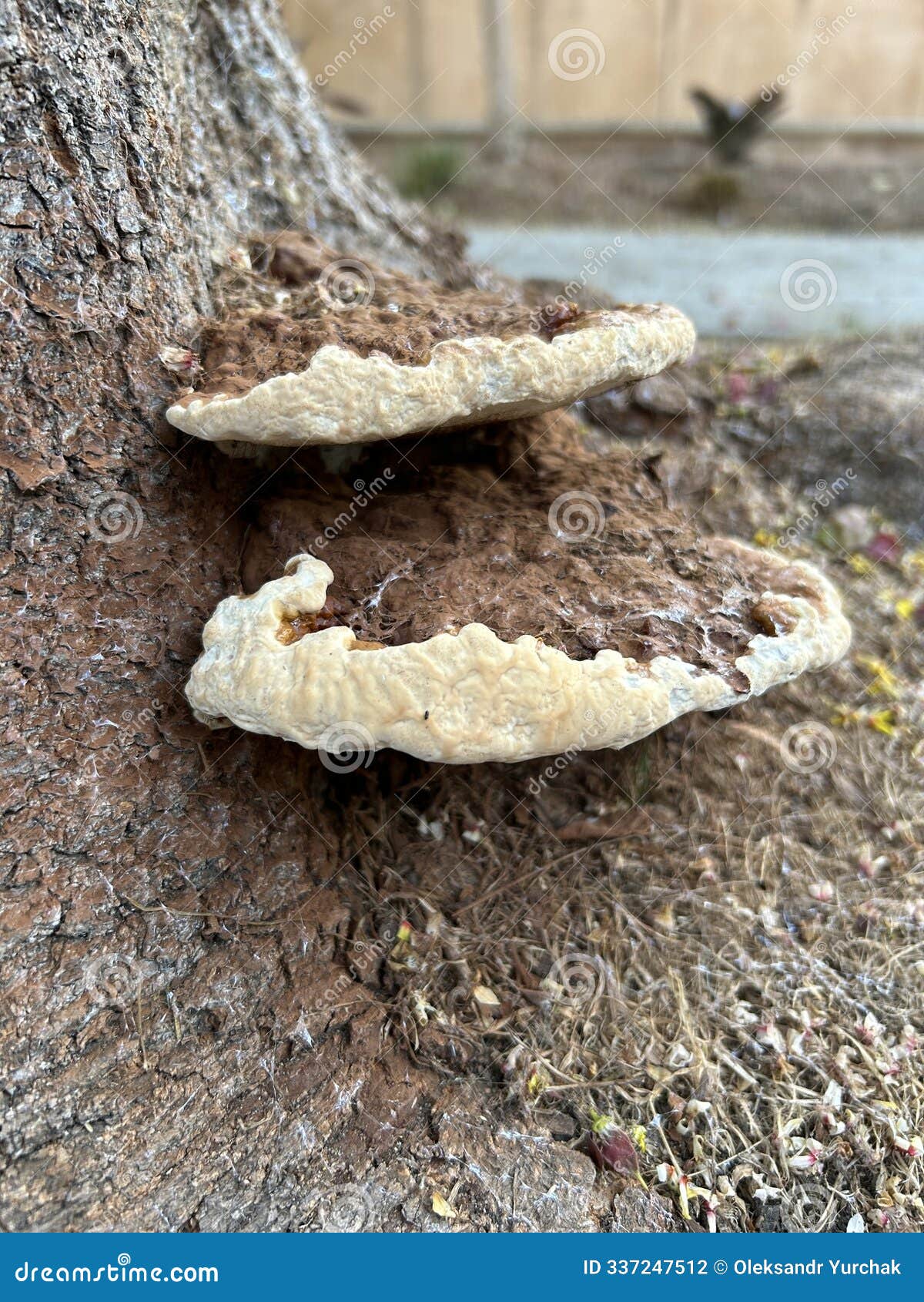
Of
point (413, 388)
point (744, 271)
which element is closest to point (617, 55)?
point (744, 271)

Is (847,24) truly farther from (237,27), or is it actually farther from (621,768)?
(621,768)

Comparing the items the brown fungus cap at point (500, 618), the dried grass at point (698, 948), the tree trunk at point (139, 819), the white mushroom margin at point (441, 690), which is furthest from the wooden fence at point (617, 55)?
the white mushroom margin at point (441, 690)

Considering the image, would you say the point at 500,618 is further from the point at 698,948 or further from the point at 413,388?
the point at 698,948

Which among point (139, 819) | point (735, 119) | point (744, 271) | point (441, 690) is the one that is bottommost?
point (139, 819)

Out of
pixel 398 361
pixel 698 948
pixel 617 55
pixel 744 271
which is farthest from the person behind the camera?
pixel 617 55

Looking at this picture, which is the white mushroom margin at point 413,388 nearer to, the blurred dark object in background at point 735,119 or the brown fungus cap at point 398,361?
the brown fungus cap at point 398,361

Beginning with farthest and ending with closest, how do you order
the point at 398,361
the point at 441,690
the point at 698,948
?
the point at 698,948, the point at 398,361, the point at 441,690
